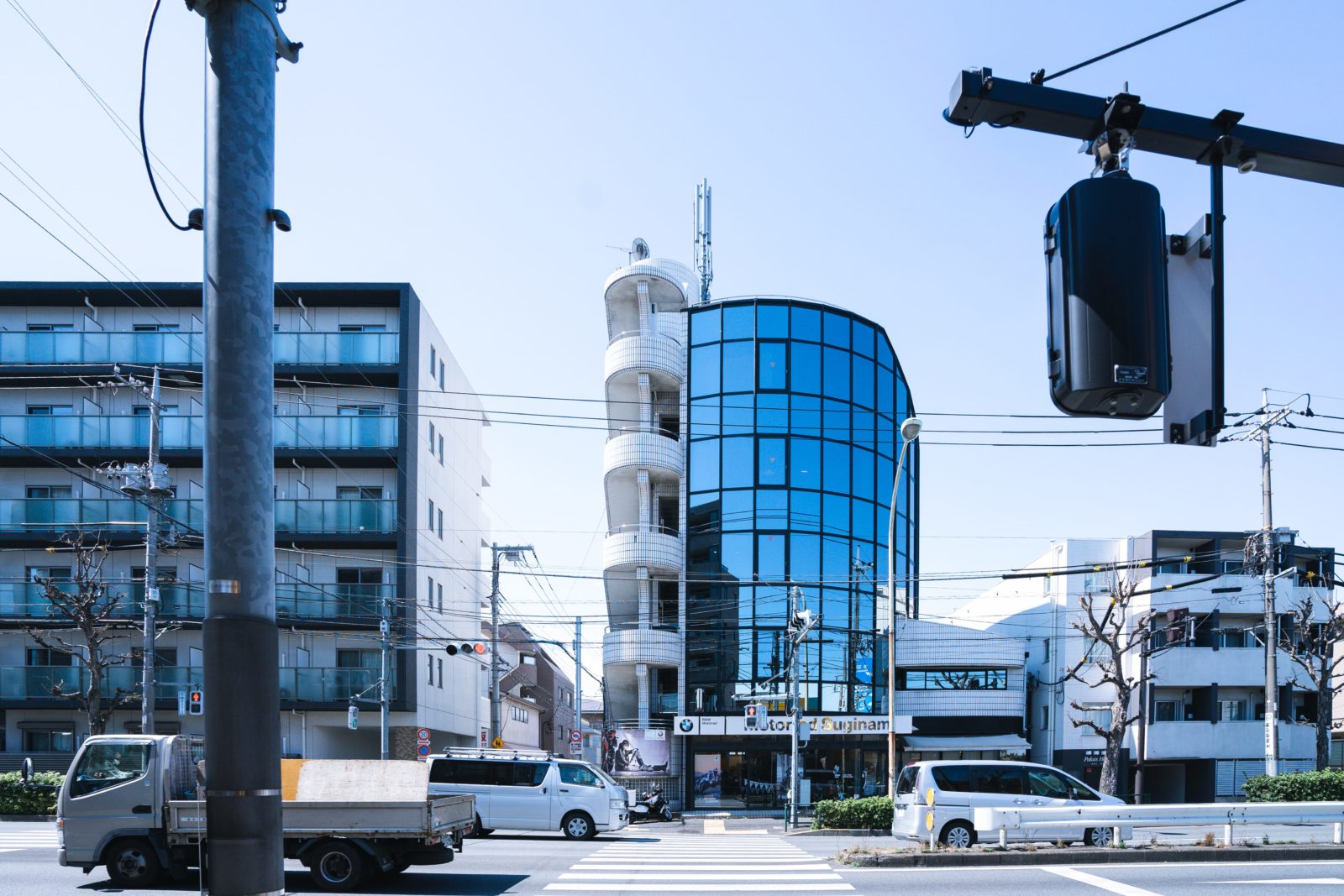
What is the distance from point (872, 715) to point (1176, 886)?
27.1m

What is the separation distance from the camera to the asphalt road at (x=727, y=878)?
14.9 m

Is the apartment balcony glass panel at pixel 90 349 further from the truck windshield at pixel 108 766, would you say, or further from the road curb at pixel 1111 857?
the road curb at pixel 1111 857

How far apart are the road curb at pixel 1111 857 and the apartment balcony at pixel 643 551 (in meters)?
22.9

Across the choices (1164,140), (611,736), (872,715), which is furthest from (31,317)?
(1164,140)

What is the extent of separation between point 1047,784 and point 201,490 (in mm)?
29572

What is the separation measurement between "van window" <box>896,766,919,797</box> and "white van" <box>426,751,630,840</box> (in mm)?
7106

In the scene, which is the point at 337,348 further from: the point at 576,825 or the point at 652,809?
the point at 576,825

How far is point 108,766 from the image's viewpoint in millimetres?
15984

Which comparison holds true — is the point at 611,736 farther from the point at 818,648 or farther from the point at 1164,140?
the point at 1164,140

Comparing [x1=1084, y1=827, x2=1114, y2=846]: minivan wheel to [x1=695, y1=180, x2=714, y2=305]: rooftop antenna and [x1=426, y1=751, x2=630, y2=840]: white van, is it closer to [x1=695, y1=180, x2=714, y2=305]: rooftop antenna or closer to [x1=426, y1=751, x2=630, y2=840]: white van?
[x1=426, y1=751, x2=630, y2=840]: white van

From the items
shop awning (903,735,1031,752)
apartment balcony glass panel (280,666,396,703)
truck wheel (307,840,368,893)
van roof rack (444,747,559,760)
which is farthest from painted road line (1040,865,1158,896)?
apartment balcony glass panel (280,666,396,703)

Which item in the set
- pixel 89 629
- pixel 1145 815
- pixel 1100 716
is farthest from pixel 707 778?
pixel 1145 815

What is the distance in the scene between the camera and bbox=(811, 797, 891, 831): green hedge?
27297 millimetres

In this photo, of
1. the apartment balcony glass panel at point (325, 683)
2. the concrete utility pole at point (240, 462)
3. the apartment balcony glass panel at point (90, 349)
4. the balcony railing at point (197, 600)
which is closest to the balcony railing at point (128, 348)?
the apartment balcony glass panel at point (90, 349)
